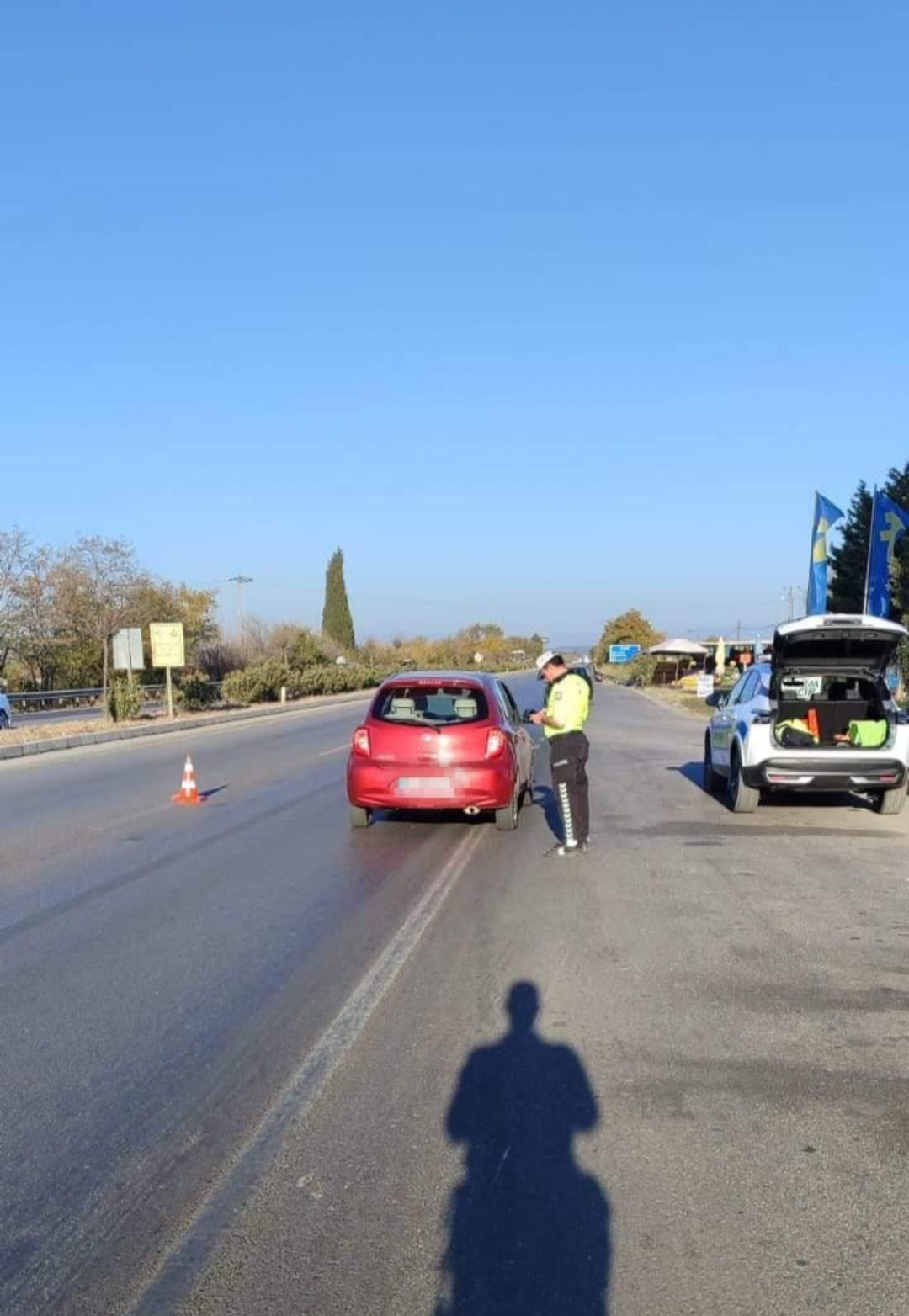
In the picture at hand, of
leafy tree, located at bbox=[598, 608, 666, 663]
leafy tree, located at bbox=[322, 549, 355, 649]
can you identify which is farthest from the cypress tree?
leafy tree, located at bbox=[598, 608, 666, 663]

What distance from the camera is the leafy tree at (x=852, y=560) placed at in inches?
1820

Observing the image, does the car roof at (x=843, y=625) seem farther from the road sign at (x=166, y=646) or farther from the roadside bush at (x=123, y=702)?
the road sign at (x=166, y=646)

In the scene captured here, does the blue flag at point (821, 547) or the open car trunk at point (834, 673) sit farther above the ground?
the blue flag at point (821, 547)

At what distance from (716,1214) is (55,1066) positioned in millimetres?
2880

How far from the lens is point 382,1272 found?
3.36 metres

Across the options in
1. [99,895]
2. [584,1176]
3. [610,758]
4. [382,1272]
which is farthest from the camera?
[610,758]

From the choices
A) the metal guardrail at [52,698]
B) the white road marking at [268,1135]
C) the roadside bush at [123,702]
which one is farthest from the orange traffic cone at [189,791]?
the metal guardrail at [52,698]

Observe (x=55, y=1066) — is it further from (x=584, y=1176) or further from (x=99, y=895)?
(x=99, y=895)

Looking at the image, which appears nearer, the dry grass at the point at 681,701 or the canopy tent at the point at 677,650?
→ the dry grass at the point at 681,701

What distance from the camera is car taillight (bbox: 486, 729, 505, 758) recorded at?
1095 cm

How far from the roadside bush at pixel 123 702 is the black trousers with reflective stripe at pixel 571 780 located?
2243 cm

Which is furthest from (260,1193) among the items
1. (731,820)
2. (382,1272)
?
(731,820)

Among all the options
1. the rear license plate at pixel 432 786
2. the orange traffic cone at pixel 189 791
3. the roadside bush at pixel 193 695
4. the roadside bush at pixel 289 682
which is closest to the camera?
the rear license plate at pixel 432 786

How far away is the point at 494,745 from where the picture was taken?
1098 cm
